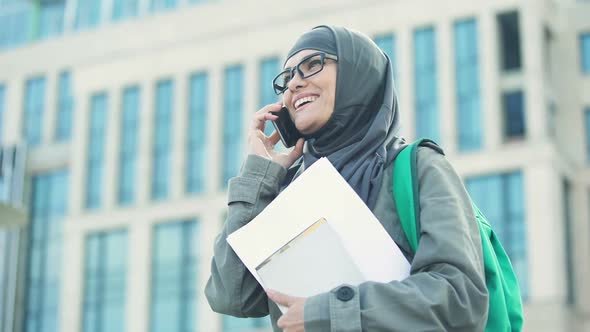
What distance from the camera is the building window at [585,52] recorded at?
3144cm

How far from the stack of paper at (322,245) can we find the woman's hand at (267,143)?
0.29 metres

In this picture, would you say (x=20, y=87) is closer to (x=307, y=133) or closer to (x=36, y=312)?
(x=36, y=312)

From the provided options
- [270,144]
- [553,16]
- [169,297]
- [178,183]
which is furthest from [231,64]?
[270,144]

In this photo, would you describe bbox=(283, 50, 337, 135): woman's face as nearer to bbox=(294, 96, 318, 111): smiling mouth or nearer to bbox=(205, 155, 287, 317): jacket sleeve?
bbox=(294, 96, 318, 111): smiling mouth

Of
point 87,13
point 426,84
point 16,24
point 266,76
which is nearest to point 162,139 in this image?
point 266,76

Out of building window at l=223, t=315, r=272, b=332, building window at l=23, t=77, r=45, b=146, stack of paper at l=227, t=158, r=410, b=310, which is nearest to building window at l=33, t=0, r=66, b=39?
building window at l=23, t=77, r=45, b=146

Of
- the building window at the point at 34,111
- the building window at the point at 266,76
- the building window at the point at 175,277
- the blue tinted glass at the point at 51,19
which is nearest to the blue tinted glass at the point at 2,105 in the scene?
the building window at the point at 34,111

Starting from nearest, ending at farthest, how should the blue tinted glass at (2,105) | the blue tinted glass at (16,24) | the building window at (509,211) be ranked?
the building window at (509,211), the blue tinted glass at (2,105), the blue tinted glass at (16,24)

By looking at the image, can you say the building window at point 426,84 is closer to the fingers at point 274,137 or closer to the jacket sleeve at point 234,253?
the fingers at point 274,137

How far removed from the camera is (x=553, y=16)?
102 feet

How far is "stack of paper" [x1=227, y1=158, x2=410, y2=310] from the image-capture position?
89.7 inches

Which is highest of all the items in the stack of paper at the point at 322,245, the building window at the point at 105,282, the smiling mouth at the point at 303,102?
the building window at the point at 105,282

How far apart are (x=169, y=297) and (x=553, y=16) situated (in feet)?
43.6

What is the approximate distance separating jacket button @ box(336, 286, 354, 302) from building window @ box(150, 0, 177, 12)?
1357 inches
